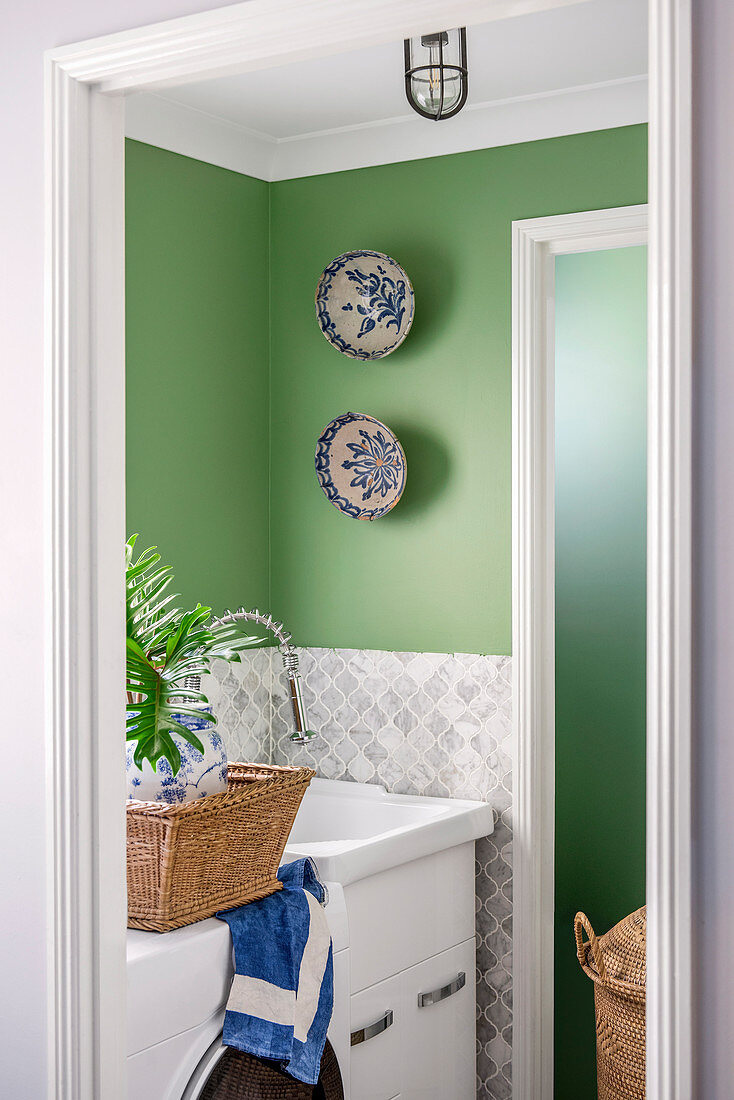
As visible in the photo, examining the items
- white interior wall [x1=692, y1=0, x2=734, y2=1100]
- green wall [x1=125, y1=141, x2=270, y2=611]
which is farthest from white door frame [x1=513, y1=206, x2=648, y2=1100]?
white interior wall [x1=692, y1=0, x2=734, y2=1100]

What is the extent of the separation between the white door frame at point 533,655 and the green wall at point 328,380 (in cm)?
6

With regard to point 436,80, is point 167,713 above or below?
below

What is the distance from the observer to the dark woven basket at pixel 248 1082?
2029 mm

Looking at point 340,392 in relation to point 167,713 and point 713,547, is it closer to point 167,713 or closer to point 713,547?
point 167,713

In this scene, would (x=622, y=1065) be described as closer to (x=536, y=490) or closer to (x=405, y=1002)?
(x=405, y=1002)

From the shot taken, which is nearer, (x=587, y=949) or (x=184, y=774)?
(x=184, y=774)

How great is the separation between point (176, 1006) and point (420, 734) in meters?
1.27

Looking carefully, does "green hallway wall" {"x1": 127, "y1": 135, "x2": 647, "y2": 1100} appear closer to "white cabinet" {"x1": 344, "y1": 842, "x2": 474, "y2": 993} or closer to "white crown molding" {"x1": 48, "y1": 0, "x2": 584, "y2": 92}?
"white cabinet" {"x1": 344, "y1": 842, "x2": 474, "y2": 993}

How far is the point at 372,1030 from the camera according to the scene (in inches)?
99.2

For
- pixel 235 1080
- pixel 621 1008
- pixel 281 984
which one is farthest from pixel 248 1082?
pixel 621 1008

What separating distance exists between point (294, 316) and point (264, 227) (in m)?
0.28

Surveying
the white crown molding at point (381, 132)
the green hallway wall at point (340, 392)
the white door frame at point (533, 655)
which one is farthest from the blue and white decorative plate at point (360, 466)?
the white crown molding at point (381, 132)

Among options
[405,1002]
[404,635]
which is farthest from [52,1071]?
[404,635]

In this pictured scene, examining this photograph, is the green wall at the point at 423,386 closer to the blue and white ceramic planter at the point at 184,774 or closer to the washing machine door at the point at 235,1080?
the blue and white ceramic planter at the point at 184,774
